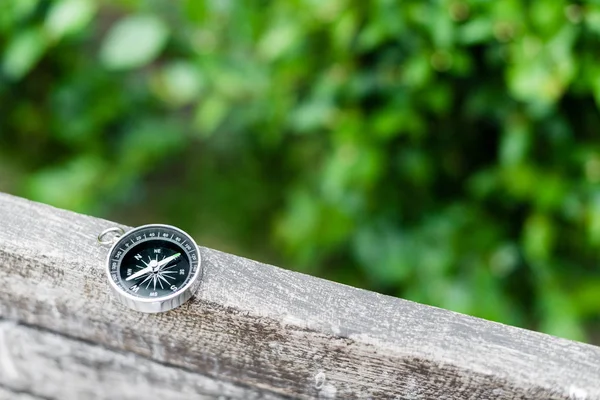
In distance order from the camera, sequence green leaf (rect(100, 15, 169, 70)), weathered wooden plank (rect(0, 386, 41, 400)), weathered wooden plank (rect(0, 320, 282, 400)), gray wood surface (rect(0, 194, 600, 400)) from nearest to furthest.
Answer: gray wood surface (rect(0, 194, 600, 400)), weathered wooden plank (rect(0, 320, 282, 400)), weathered wooden plank (rect(0, 386, 41, 400)), green leaf (rect(100, 15, 169, 70))

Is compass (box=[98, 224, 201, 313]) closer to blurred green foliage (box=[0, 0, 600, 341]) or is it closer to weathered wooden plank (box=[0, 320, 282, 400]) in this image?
weathered wooden plank (box=[0, 320, 282, 400])

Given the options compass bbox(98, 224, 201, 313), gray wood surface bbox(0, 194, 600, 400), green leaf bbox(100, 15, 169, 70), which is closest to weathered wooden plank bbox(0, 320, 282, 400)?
gray wood surface bbox(0, 194, 600, 400)

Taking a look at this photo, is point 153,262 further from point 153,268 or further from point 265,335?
point 265,335

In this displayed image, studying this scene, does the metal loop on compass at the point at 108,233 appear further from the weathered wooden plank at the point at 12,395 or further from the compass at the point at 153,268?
the weathered wooden plank at the point at 12,395

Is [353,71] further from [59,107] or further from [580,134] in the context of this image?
[59,107]

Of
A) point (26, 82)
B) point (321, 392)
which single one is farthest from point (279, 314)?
point (26, 82)

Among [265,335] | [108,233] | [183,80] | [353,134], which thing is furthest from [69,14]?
[265,335]
